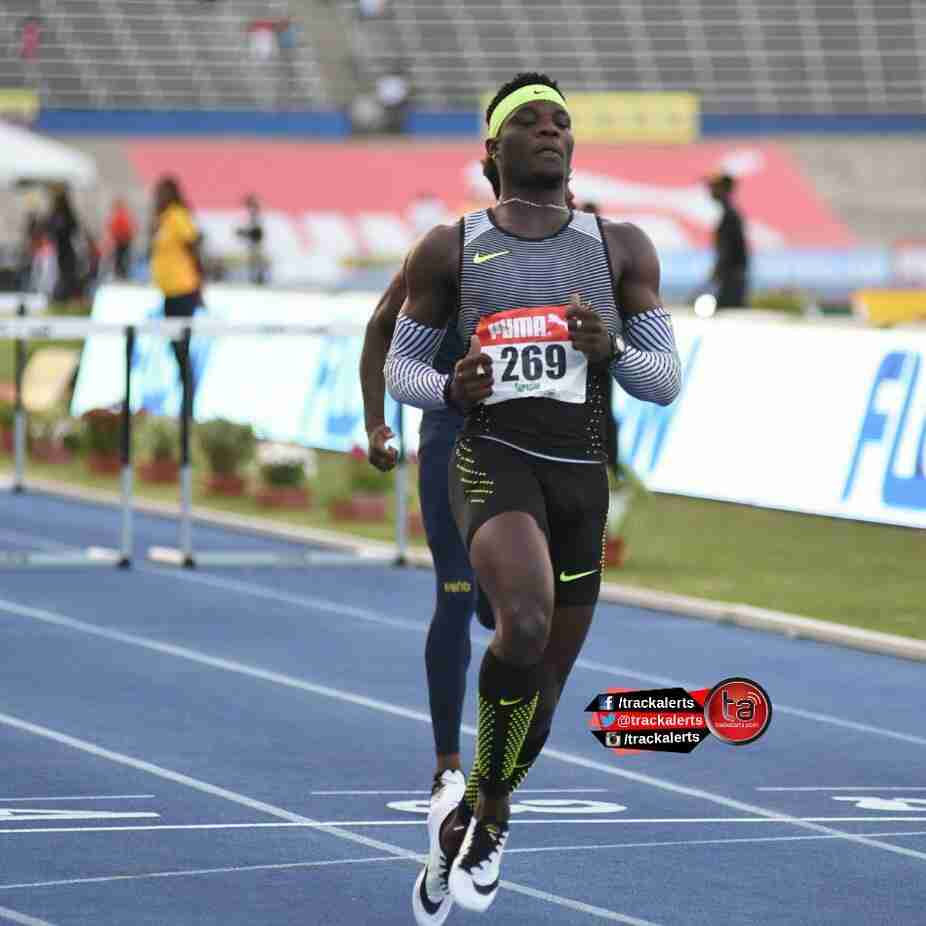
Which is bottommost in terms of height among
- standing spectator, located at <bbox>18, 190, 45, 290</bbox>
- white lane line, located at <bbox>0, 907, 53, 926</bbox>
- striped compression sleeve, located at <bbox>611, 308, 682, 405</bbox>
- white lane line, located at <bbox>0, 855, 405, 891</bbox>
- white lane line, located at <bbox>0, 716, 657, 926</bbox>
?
white lane line, located at <bbox>0, 907, 53, 926</bbox>

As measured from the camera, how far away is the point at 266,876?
6797mm

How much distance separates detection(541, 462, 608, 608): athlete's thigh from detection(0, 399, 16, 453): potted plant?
51.9ft

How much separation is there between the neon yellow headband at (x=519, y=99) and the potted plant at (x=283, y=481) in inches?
462

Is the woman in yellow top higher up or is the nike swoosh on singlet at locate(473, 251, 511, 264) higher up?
the woman in yellow top

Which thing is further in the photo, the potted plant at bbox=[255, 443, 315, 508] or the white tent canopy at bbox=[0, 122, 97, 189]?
the white tent canopy at bbox=[0, 122, 97, 189]

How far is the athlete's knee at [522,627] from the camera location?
611cm

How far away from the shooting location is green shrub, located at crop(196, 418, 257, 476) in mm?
18672

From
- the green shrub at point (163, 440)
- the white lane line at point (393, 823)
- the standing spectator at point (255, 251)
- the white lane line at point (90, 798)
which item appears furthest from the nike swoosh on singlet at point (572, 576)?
the standing spectator at point (255, 251)

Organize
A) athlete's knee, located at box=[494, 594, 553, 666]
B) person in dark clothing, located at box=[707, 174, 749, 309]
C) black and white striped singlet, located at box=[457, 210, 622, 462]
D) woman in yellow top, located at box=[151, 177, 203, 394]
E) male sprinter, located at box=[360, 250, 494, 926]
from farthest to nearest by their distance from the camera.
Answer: person in dark clothing, located at box=[707, 174, 749, 309] → woman in yellow top, located at box=[151, 177, 203, 394] → male sprinter, located at box=[360, 250, 494, 926] → black and white striped singlet, located at box=[457, 210, 622, 462] → athlete's knee, located at box=[494, 594, 553, 666]

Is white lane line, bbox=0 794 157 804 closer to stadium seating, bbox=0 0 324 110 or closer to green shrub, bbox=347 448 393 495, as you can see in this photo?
green shrub, bbox=347 448 393 495

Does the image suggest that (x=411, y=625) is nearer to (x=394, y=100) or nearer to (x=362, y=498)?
(x=362, y=498)

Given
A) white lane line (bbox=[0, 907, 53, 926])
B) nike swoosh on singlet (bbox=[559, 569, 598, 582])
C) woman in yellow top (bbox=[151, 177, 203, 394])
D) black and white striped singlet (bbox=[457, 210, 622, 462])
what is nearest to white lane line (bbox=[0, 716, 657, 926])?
nike swoosh on singlet (bbox=[559, 569, 598, 582])

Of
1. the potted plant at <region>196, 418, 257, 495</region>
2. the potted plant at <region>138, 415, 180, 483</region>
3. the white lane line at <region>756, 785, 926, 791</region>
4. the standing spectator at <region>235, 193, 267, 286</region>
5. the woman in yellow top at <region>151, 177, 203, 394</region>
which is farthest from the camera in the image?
the standing spectator at <region>235, 193, 267, 286</region>

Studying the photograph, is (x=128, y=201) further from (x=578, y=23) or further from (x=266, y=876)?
(x=266, y=876)
